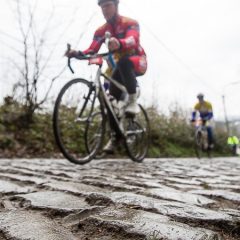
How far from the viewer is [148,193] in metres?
2.13

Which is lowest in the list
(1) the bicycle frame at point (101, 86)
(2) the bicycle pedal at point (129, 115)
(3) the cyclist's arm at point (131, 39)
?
(2) the bicycle pedal at point (129, 115)

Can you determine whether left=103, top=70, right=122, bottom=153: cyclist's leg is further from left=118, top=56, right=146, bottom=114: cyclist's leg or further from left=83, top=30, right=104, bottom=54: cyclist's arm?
left=83, top=30, right=104, bottom=54: cyclist's arm

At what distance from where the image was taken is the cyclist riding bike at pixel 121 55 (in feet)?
15.0

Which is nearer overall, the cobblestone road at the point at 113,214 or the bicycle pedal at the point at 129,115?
the cobblestone road at the point at 113,214

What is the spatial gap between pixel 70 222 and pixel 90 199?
1.49 ft

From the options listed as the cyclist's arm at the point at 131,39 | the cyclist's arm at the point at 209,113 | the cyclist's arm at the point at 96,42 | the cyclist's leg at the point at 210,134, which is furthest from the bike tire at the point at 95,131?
the cyclist's leg at the point at 210,134

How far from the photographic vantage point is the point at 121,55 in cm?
480

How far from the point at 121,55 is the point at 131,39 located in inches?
21.3

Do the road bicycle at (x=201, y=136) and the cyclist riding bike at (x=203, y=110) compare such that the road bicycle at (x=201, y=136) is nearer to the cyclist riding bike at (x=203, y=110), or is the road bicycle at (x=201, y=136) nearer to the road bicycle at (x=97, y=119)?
the cyclist riding bike at (x=203, y=110)

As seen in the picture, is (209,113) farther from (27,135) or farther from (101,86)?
(101,86)

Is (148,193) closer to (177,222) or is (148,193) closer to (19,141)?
(177,222)

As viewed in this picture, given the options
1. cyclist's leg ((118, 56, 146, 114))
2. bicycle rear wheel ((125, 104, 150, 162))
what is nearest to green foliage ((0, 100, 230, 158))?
bicycle rear wheel ((125, 104, 150, 162))

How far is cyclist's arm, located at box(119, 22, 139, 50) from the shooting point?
4143 millimetres

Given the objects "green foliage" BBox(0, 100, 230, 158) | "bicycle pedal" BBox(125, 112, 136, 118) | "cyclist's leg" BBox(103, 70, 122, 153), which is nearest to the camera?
"cyclist's leg" BBox(103, 70, 122, 153)
